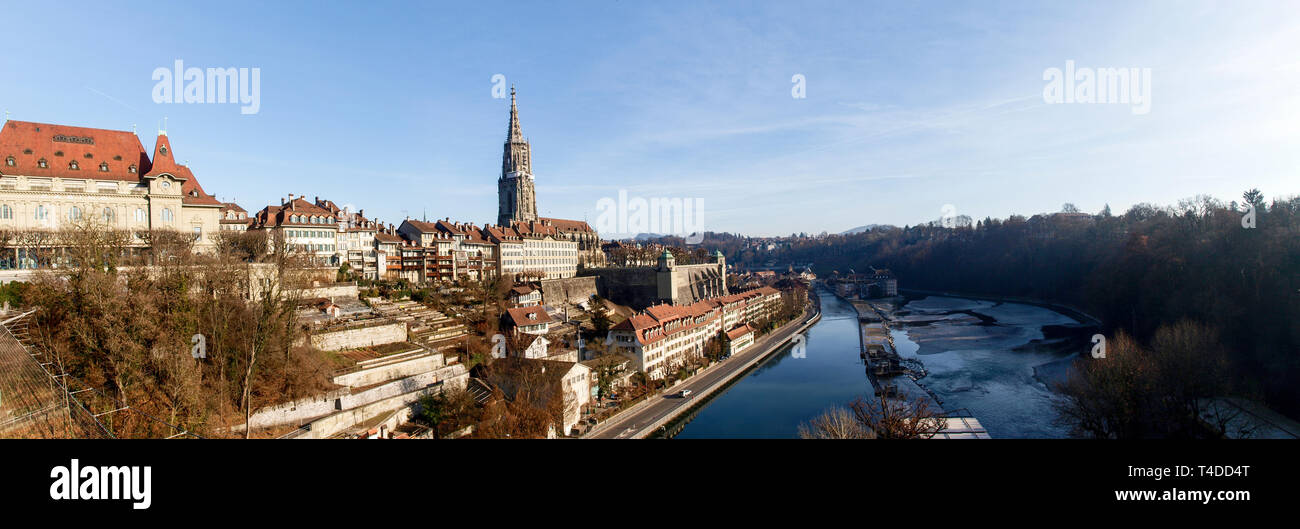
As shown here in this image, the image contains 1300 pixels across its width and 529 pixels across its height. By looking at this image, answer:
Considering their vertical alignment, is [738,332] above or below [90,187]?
below

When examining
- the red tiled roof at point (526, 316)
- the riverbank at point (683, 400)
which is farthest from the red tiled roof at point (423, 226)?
the riverbank at point (683, 400)

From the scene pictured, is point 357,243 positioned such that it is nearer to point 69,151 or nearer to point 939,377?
point 69,151

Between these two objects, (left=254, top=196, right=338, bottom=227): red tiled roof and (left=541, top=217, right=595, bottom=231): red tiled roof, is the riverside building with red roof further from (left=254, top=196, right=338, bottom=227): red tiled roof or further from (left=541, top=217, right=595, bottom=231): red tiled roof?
(left=541, top=217, right=595, bottom=231): red tiled roof

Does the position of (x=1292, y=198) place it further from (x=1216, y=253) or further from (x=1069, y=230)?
(x=1069, y=230)

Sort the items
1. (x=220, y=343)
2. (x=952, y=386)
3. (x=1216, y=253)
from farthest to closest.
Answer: (x=1216, y=253) → (x=952, y=386) → (x=220, y=343)

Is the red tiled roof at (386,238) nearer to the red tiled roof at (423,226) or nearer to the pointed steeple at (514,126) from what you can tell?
the red tiled roof at (423,226)

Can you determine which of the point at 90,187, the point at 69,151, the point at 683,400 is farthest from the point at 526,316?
the point at 69,151
